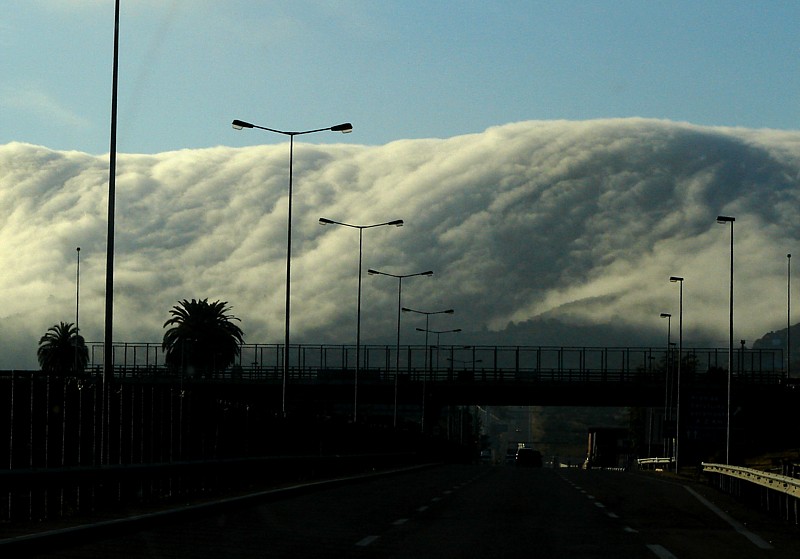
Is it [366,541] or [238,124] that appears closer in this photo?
[366,541]

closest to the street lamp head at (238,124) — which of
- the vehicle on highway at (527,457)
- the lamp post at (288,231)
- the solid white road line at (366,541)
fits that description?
the lamp post at (288,231)

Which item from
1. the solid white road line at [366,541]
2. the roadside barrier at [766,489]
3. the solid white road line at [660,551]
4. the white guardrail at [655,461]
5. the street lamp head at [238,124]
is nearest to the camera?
the solid white road line at [660,551]

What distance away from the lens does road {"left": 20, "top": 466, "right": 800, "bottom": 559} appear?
1775cm

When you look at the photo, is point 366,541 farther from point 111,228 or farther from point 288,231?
point 288,231

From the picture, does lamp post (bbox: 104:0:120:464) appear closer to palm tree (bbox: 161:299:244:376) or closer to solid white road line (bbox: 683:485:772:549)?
solid white road line (bbox: 683:485:772:549)

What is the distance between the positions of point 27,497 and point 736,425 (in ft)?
317

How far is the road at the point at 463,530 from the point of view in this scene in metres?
17.8

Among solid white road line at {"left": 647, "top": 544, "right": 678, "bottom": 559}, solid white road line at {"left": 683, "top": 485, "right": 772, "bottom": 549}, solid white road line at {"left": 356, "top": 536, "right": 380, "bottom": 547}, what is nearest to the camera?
solid white road line at {"left": 647, "top": 544, "right": 678, "bottom": 559}

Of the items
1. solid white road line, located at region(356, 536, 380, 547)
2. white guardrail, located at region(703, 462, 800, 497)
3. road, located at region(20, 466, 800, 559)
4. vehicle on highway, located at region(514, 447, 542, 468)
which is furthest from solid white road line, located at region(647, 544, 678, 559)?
vehicle on highway, located at region(514, 447, 542, 468)

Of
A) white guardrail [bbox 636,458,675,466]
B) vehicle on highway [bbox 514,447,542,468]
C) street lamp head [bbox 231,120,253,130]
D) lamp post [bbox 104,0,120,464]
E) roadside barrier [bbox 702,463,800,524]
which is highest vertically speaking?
street lamp head [bbox 231,120,253,130]

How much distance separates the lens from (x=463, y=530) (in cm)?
2156

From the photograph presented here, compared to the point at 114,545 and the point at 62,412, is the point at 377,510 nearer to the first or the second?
the point at 62,412

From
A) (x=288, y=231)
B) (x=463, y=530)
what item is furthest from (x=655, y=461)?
(x=463, y=530)

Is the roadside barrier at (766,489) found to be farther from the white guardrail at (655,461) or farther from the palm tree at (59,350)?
the palm tree at (59,350)
